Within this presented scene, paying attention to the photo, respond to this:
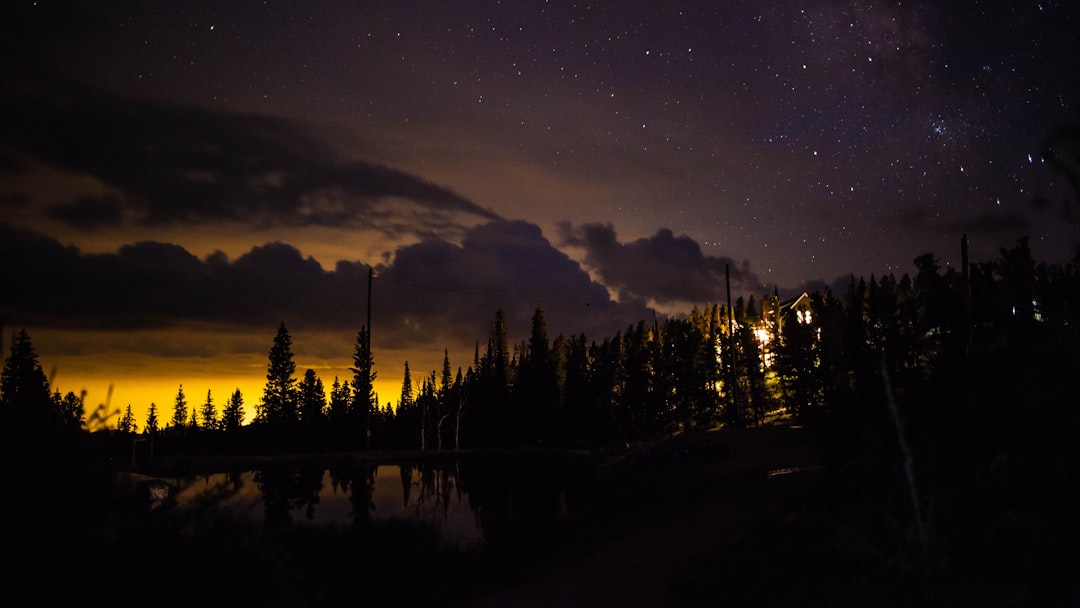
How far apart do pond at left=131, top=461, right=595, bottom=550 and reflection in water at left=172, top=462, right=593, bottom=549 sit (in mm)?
33

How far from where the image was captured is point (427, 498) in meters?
29.0

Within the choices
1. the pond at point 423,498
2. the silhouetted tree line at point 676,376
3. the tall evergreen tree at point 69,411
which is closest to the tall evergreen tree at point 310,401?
the silhouetted tree line at point 676,376

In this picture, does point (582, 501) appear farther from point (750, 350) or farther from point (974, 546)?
point (750, 350)

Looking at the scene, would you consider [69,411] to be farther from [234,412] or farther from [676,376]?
[234,412]

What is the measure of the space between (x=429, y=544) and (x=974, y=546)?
41.4 ft

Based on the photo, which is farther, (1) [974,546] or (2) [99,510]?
(2) [99,510]

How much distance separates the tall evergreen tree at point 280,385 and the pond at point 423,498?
31567 millimetres

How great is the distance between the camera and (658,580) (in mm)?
12516

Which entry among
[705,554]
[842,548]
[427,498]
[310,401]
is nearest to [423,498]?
[427,498]

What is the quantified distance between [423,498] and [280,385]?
53.4 metres

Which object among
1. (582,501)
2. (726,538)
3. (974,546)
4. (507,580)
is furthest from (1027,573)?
(582,501)

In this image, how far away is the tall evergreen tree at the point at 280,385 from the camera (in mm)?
75062

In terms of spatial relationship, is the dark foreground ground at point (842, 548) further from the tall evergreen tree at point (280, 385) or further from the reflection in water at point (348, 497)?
the tall evergreen tree at point (280, 385)

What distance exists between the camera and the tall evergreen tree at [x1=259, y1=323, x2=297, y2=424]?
246 feet
